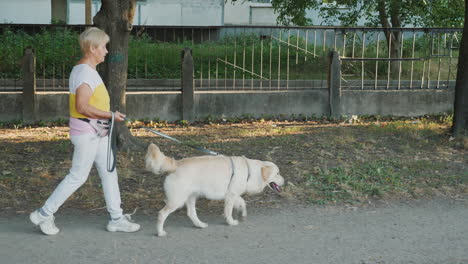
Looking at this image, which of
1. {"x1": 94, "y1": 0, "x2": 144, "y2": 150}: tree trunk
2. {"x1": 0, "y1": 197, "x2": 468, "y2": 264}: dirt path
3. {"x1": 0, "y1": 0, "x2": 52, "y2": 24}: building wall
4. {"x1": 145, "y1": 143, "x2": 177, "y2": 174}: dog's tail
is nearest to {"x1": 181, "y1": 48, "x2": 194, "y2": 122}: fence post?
{"x1": 94, "y1": 0, "x2": 144, "y2": 150}: tree trunk

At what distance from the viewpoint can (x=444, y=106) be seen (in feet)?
41.8

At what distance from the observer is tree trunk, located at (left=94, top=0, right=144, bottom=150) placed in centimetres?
848

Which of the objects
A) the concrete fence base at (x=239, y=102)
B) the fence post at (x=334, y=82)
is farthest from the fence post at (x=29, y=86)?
the fence post at (x=334, y=82)

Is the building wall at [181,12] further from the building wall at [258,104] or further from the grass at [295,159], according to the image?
the grass at [295,159]

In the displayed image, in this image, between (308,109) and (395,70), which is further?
(395,70)

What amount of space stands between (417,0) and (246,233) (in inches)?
409

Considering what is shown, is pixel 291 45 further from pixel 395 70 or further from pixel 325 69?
pixel 395 70

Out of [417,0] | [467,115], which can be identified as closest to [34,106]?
[467,115]

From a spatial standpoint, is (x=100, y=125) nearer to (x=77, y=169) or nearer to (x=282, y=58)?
(x=77, y=169)

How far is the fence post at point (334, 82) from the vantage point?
12.2 meters

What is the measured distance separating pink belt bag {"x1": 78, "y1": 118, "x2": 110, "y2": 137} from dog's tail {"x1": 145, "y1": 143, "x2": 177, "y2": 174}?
0.42 metres

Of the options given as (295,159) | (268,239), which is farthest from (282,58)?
(268,239)

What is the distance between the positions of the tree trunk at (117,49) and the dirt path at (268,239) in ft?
8.36

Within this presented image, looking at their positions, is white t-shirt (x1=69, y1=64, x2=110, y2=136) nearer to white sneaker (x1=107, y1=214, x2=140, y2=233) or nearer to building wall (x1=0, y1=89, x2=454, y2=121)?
white sneaker (x1=107, y1=214, x2=140, y2=233)
